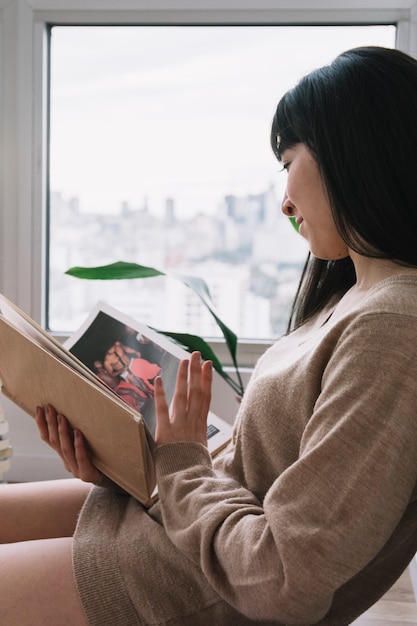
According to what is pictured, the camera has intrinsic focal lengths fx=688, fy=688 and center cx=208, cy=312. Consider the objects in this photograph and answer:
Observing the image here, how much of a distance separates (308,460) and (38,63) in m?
1.79

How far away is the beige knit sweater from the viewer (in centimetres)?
62

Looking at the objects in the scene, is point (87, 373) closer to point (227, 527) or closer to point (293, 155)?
point (227, 527)

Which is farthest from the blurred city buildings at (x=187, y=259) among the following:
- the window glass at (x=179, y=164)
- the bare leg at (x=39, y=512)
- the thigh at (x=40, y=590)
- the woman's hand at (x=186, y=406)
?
the thigh at (x=40, y=590)

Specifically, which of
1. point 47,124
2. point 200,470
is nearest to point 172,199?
point 47,124

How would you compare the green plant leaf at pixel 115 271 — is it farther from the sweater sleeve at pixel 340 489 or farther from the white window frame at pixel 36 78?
the sweater sleeve at pixel 340 489

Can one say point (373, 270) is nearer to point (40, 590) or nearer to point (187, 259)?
point (40, 590)

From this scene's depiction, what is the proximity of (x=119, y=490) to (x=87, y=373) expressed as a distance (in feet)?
0.80

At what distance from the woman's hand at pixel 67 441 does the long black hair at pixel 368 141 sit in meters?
0.44

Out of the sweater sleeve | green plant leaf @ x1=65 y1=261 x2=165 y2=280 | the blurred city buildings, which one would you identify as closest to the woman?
the sweater sleeve

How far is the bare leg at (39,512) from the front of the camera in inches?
39.0

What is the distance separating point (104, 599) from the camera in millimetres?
740

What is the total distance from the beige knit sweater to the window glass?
1242 mm

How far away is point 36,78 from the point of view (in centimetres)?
208

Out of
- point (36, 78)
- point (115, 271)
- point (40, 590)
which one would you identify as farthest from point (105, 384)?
point (36, 78)
